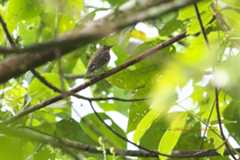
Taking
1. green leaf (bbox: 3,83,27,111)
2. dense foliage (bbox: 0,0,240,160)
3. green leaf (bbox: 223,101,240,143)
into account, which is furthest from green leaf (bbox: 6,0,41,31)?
green leaf (bbox: 223,101,240,143)

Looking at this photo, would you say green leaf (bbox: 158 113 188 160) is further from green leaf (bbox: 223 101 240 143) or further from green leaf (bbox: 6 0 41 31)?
green leaf (bbox: 6 0 41 31)

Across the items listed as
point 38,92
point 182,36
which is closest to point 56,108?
point 38,92

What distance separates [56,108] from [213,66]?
2.06ft

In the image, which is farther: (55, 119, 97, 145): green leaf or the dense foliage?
(55, 119, 97, 145): green leaf

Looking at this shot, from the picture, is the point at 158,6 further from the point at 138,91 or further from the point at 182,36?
the point at 138,91

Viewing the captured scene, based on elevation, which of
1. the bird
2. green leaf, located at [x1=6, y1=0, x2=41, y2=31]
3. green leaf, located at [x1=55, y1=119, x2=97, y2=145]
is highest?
green leaf, located at [x1=6, y1=0, x2=41, y2=31]

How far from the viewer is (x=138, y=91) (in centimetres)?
115

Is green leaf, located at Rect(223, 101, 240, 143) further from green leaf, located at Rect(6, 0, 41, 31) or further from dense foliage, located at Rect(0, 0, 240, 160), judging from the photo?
green leaf, located at Rect(6, 0, 41, 31)

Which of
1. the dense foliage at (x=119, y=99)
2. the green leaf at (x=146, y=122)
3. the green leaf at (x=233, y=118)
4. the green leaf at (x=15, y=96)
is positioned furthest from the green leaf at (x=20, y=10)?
the green leaf at (x=233, y=118)

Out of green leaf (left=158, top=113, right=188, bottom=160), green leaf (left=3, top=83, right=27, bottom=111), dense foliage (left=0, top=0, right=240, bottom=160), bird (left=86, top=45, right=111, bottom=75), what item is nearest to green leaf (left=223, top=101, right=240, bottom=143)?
dense foliage (left=0, top=0, right=240, bottom=160)

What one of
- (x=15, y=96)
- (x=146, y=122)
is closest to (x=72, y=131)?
(x=15, y=96)

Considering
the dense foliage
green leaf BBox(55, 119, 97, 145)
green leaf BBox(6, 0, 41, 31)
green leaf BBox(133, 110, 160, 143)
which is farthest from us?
green leaf BBox(55, 119, 97, 145)

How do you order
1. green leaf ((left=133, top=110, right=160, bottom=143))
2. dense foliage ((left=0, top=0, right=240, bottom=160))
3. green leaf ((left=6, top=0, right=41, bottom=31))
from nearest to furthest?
dense foliage ((left=0, top=0, right=240, bottom=160))
green leaf ((left=133, top=110, right=160, bottom=143))
green leaf ((left=6, top=0, right=41, bottom=31))

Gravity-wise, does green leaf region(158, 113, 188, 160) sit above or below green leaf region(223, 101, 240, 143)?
below
